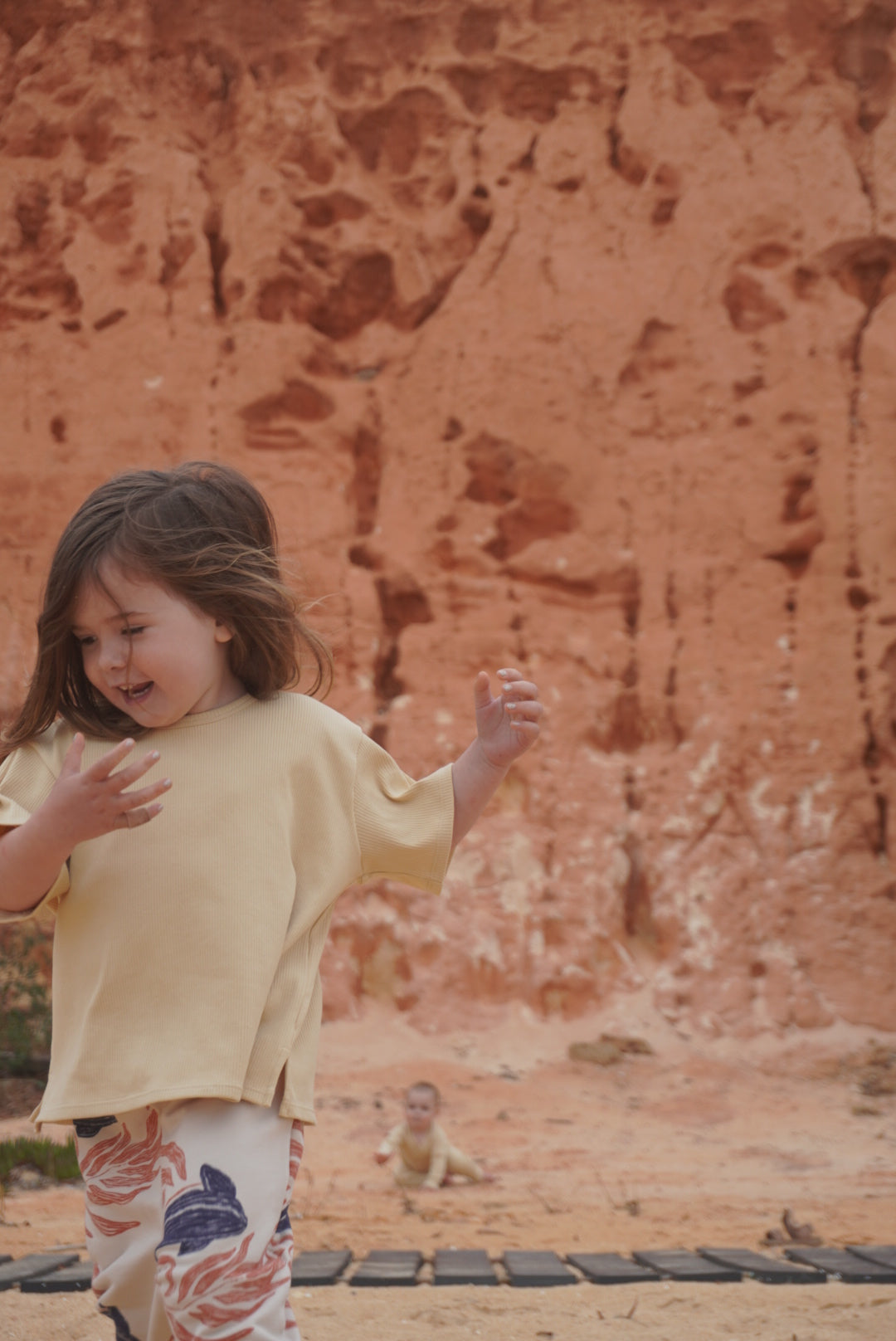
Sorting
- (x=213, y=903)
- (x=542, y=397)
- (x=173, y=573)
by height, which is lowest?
(x=213, y=903)

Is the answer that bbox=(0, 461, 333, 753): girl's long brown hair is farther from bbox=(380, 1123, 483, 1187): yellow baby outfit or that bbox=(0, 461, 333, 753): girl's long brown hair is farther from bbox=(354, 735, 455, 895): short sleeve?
bbox=(380, 1123, 483, 1187): yellow baby outfit

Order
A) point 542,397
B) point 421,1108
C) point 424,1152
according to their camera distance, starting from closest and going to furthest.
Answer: point 421,1108 → point 424,1152 → point 542,397

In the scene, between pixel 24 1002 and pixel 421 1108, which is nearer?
pixel 421 1108

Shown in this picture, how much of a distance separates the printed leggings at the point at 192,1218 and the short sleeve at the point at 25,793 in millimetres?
303

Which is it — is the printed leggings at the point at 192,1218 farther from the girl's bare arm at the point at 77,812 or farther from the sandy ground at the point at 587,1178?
the sandy ground at the point at 587,1178

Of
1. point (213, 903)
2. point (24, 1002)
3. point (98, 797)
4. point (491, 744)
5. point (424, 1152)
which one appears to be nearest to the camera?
point (98, 797)

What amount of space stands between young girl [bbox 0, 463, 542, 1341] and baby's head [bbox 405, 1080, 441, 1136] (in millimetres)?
3021

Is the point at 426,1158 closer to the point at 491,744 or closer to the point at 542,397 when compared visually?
the point at 491,744

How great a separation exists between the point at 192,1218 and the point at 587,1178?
12.0 feet

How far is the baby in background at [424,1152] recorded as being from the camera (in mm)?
4742

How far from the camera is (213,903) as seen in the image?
1.70 m

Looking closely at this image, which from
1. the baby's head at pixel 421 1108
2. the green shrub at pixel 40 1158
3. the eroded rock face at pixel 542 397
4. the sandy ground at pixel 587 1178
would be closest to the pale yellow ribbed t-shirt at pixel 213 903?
the sandy ground at pixel 587 1178

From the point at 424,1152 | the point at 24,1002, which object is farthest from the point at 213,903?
the point at 24,1002

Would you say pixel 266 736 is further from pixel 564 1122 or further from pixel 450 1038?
pixel 450 1038
